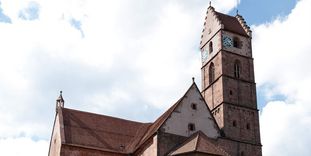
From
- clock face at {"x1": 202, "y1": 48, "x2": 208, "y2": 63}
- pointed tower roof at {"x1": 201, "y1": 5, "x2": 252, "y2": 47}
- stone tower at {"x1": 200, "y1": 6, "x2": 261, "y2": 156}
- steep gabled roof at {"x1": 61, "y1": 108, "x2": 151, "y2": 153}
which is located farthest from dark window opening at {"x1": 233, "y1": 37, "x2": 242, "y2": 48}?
steep gabled roof at {"x1": 61, "y1": 108, "x2": 151, "y2": 153}

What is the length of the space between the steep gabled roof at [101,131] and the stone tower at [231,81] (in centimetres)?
685

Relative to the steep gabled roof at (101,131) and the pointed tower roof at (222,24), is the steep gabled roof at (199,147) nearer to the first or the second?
the steep gabled roof at (101,131)

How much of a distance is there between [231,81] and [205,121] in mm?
8937

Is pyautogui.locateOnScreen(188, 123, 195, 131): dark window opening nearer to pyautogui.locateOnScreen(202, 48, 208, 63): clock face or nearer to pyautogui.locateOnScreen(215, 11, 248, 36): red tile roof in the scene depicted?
pyautogui.locateOnScreen(202, 48, 208, 63): clock face

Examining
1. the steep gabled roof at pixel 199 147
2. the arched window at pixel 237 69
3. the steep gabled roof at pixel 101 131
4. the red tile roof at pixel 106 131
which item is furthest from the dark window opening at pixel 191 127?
the arched window at pixel 237 69

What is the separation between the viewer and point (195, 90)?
39.1 metres

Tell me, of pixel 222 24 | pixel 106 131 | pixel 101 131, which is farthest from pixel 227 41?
pixel 101 131

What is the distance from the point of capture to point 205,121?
38.6m

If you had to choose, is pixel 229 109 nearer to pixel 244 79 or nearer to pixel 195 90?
pixel 244 79

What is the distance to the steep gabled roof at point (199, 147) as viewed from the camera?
34375 millimetres

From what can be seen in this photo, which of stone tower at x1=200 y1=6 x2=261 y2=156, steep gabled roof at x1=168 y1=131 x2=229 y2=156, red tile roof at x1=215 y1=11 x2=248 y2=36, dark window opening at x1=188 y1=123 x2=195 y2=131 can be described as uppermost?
red tile roof at x1=215 y1=11 x2=248 y2=36

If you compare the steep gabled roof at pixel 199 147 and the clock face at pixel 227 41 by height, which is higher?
the clock face at pixel 227 41

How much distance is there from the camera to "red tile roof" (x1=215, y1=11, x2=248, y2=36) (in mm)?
49500

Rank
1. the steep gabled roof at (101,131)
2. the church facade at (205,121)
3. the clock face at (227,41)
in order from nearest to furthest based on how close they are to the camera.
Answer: the church facade at (205,121) < the steep gabled roof at (101,131) < the clock face at (227,41)
